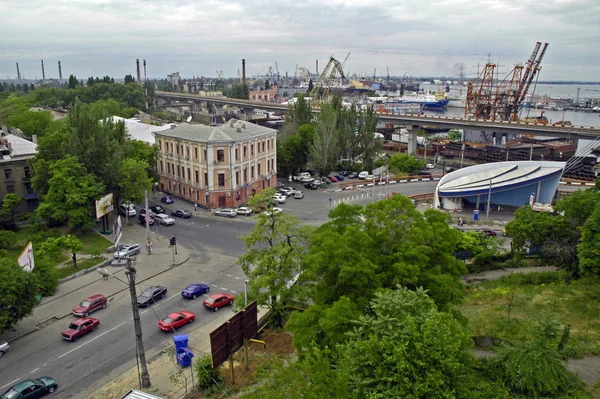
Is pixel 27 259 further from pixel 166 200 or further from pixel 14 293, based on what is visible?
pixel 166 200

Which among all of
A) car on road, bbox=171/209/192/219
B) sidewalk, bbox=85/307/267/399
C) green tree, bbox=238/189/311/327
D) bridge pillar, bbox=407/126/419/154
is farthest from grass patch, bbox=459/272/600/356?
bridge pillar, bbox=407/126/419/154

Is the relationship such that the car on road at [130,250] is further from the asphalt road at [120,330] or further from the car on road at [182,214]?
the car on road at [182,214]

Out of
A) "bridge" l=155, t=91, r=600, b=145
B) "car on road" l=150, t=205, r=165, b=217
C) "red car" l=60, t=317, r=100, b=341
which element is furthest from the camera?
"bridge" l=155, t=91, r=600, b=145

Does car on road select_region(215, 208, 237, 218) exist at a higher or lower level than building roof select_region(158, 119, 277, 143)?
lower

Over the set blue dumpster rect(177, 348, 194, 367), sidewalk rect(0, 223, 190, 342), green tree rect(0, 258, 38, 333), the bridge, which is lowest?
sidewalk rect(0, 223, 190, 342)

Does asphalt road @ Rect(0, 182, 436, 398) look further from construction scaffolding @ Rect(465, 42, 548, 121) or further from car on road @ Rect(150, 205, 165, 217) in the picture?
construction scaffolding @ Rect(465, 42, 548, 121)

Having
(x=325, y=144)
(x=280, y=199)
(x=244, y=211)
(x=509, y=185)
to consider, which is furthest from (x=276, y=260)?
(x=325, y=144)

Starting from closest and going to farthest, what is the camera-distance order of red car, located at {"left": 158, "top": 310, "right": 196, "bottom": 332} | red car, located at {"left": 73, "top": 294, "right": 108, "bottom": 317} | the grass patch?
the grass patch
red car, located at {"left": 158, "top": 310, "right": 196, "bottom": 332}
red car, located at {"left": 73, "top": 294, "right": 108, "bottom": 317}

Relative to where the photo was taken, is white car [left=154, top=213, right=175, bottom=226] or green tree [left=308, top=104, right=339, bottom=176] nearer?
white car [left=154, top=213, right=175, bottom=226]
